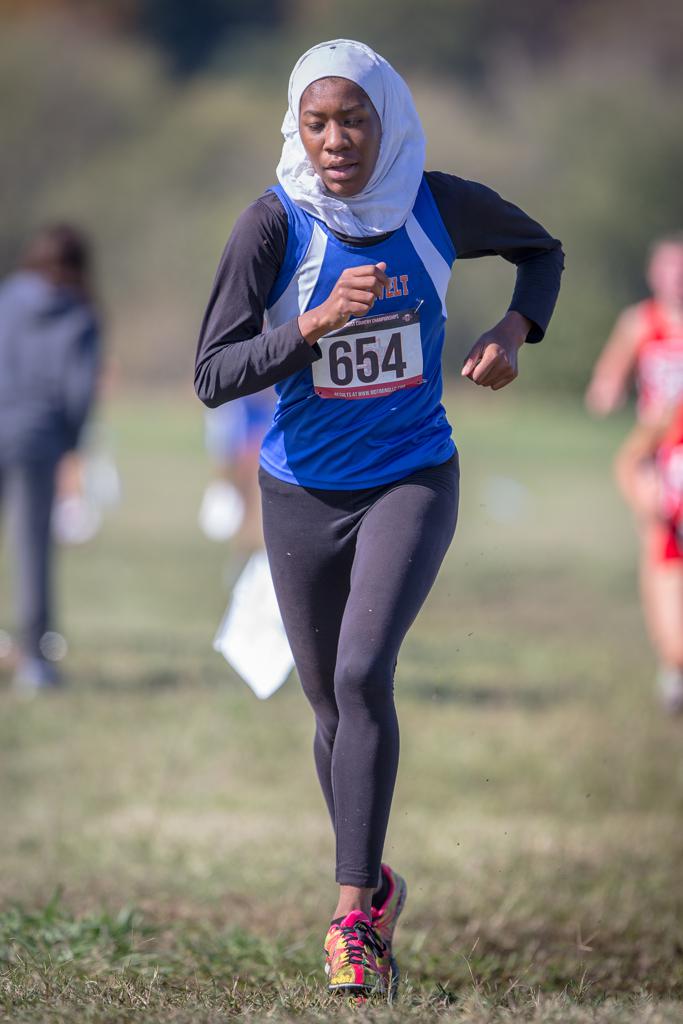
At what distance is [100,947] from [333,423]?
1586 millimetres

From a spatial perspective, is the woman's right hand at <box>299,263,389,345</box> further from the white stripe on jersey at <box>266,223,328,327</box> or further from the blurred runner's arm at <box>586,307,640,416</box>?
the blurred runner's arm at <box>586,307,640,416</box>

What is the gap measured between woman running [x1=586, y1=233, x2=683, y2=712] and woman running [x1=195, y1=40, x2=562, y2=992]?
14.6 ft

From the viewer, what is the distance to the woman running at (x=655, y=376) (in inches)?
319

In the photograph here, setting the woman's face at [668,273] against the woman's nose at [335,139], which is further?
the woman's face at [668,273]

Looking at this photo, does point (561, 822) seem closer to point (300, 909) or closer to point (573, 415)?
point (300, 909)

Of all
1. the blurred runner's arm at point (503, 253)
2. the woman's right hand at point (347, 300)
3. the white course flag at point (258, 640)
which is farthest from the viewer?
the white course flag at point (258, 640)

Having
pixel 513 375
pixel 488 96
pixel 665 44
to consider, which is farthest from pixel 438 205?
pixel 665 44

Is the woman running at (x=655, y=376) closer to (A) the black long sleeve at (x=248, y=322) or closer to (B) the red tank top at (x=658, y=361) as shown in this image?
(B) the red tank top at (x=658, y=361)

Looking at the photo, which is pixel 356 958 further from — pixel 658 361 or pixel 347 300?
pixel 658 361

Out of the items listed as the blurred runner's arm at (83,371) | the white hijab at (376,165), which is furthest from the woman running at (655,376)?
the white hijab at (376,165)

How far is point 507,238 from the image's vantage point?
383 cm

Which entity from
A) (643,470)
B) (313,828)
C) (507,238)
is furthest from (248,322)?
(643,470)

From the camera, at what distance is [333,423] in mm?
3664

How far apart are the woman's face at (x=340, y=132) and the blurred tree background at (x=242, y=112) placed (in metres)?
27.2
